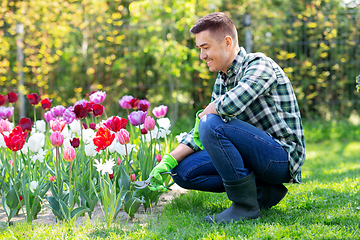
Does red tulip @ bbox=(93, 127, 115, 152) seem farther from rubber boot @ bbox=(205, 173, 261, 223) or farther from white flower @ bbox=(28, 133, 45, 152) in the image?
rubber boot @ bbox=(205, 173, 261, 223)

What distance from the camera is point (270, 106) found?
1.96 meters

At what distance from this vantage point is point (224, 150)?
1.85 metres

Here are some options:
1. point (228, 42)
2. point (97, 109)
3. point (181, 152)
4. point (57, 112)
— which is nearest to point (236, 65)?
point (228, 42)

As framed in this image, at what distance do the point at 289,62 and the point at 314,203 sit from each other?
4144 mm

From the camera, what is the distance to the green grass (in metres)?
1.71

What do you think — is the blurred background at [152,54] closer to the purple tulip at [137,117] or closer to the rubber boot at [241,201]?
the purple tulip at [137,117]

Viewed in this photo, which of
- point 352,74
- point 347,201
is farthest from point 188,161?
point 352,74

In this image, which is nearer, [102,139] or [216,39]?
[102,139]

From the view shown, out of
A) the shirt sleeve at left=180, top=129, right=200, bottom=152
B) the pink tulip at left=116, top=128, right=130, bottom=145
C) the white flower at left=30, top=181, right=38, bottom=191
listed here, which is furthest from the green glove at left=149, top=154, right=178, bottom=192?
the white flower at left=30, top=181, right=38, bottom=191

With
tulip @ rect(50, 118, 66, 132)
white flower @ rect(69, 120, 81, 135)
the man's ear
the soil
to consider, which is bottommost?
the soil

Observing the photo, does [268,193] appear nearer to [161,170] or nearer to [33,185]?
[161,170]

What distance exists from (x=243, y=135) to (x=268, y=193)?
1.47 ft

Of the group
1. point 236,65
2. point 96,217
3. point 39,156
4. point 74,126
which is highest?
point 236,65

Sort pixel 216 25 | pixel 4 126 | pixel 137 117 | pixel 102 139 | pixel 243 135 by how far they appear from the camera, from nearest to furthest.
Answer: pixel 102 139
pixel 243 135
pixel 216 25
pixel 137 117
pixel 4 126
